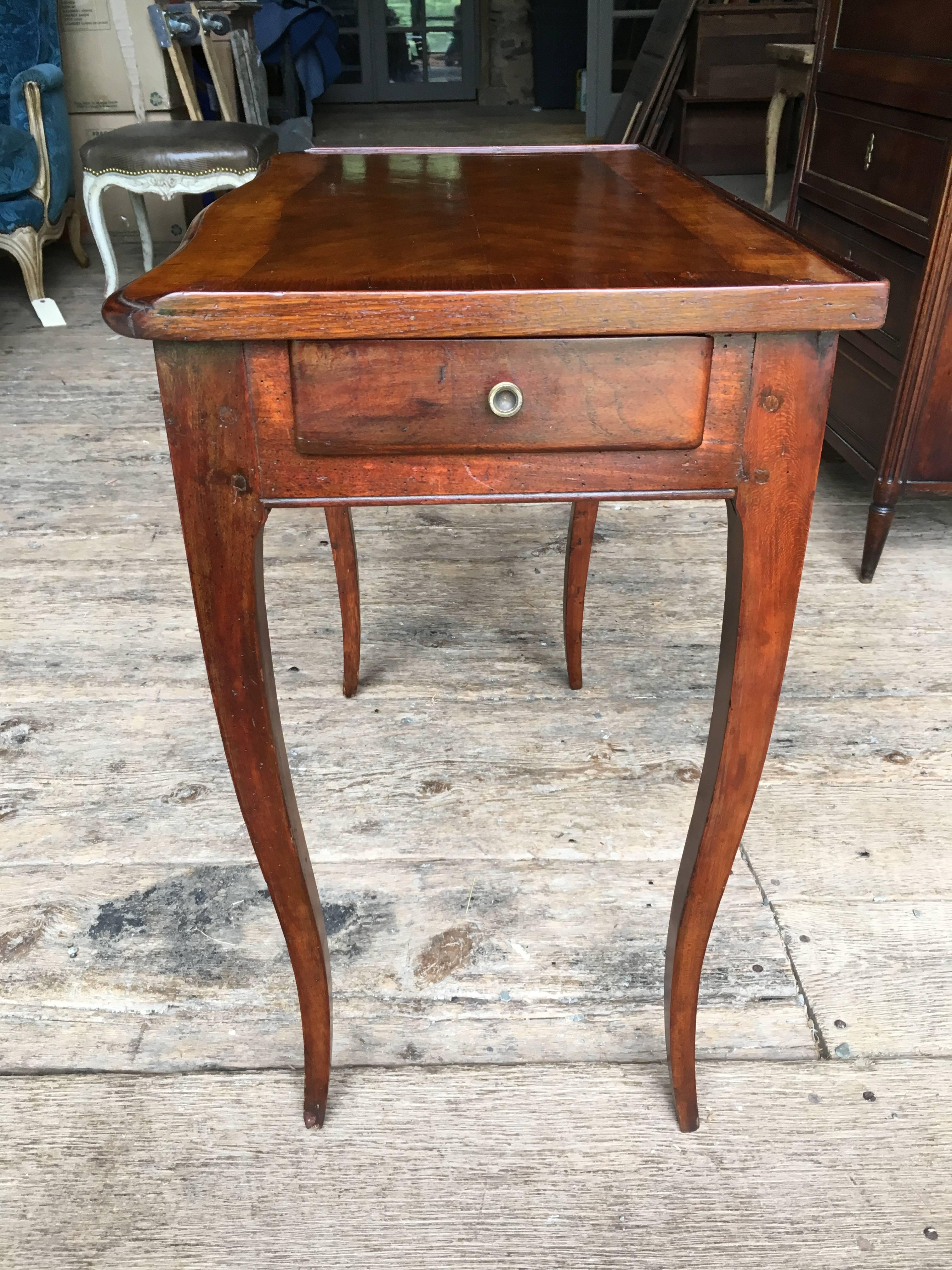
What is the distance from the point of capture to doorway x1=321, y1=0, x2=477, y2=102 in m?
8.15

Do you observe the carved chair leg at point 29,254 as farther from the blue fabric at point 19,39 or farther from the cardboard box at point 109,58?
the cardboard box at point 109,58

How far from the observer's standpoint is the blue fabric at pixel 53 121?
3.27 m

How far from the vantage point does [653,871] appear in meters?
1.20

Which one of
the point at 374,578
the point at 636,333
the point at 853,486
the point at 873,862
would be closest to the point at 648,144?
the point at 853,486

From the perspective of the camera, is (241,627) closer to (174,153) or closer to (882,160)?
(882,160)

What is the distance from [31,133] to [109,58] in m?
0.98

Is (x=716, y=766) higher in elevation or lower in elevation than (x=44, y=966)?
higher

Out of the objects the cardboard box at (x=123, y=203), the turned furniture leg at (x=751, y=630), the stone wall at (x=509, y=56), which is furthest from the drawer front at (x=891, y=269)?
the stone wall at (x=509, y=56)

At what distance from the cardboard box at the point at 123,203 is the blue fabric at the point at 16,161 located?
0.85m

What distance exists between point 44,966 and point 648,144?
15.7 feet

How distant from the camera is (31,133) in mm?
3260

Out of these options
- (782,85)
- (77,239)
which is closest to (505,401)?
(782,85)

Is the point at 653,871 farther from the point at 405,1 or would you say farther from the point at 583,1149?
the point at 405,1

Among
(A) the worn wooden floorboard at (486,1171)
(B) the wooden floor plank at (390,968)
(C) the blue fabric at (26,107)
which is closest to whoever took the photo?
(A) the worn wooden floorboard at (486,1171)
